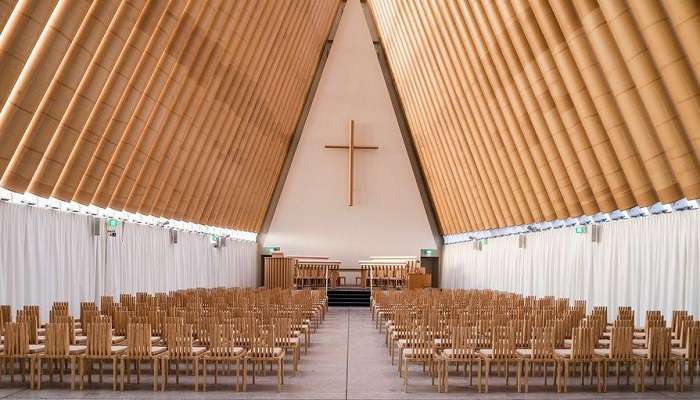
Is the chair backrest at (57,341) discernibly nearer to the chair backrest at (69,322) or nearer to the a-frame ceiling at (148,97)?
the chair backrest at (69,322)

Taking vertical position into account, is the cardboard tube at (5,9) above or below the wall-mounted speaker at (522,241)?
above

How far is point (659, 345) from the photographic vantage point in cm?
1050

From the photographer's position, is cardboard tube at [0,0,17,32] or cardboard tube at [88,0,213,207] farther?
cardboard tube at [88,0,213,207]

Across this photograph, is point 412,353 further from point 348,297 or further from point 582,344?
point 348,297

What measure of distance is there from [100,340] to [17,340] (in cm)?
100

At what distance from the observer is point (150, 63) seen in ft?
52.6

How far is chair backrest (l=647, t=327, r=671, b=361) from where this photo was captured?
412 inches

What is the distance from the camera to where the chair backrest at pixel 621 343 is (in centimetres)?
1051

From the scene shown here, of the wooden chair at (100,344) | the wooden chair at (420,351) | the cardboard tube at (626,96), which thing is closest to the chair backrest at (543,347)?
the wooden chair at (420,351)

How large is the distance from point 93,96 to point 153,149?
5157mm

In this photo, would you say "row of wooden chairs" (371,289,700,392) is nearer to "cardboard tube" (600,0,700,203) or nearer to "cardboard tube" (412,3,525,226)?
"cardboard tube" (600,0,700,203)

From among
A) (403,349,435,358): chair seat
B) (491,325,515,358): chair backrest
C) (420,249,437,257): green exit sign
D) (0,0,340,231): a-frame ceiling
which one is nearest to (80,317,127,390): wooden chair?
(0,0,340,231): a-frame ceiling

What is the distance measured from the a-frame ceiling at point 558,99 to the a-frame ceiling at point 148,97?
5.06 m

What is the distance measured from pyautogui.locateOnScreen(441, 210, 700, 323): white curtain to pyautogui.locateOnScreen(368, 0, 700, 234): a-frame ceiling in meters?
0.77
